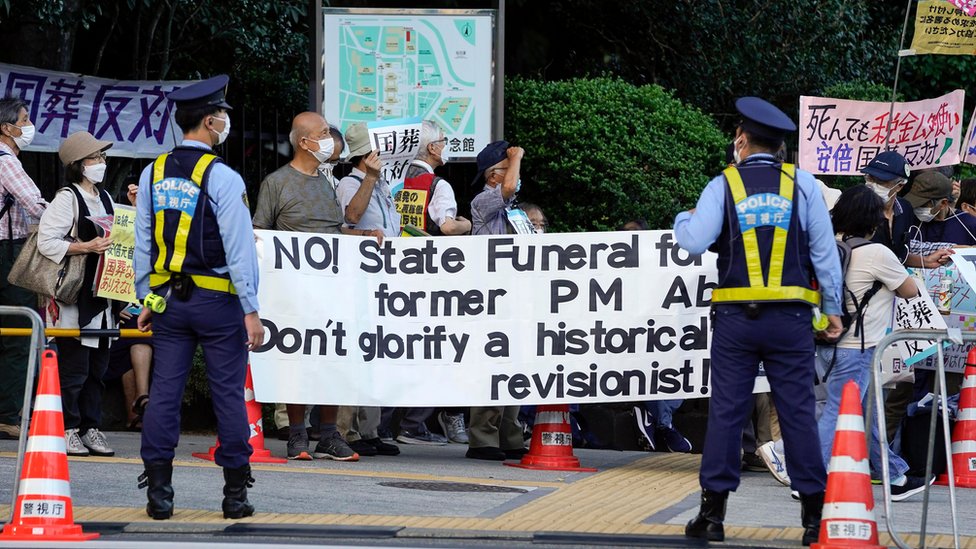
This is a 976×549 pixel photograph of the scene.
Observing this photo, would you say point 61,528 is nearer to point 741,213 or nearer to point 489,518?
point 489,518

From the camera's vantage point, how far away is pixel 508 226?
10.2 meters

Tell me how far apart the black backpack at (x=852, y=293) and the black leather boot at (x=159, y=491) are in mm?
3573

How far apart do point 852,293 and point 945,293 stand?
1.85 meters

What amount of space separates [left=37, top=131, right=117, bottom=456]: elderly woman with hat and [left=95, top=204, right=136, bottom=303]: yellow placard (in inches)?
3.2

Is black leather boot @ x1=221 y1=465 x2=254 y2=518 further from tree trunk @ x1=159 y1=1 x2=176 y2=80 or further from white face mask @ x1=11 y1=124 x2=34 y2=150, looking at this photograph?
tree trunk @ x1=159 y1=1 x2=176 y2=80

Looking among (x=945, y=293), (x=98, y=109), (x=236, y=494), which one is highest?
(x=98, y=109)

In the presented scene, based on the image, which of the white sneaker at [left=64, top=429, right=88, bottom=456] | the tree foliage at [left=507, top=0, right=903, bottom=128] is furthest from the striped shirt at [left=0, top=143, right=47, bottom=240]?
the tree foliage at [left=507, top=0, right=903, bottom=128]

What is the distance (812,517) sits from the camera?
693cm

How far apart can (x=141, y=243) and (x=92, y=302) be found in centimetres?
227

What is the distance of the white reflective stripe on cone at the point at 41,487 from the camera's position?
6.70 m

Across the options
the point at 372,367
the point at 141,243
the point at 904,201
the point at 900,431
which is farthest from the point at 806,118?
the point at 141,243

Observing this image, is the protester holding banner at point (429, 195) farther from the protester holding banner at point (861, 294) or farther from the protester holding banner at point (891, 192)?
the protester holding banner at point (861, 294)

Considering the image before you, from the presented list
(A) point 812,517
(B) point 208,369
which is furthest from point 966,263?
(B) point 208,369

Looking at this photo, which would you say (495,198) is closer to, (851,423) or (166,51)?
(851,423)
